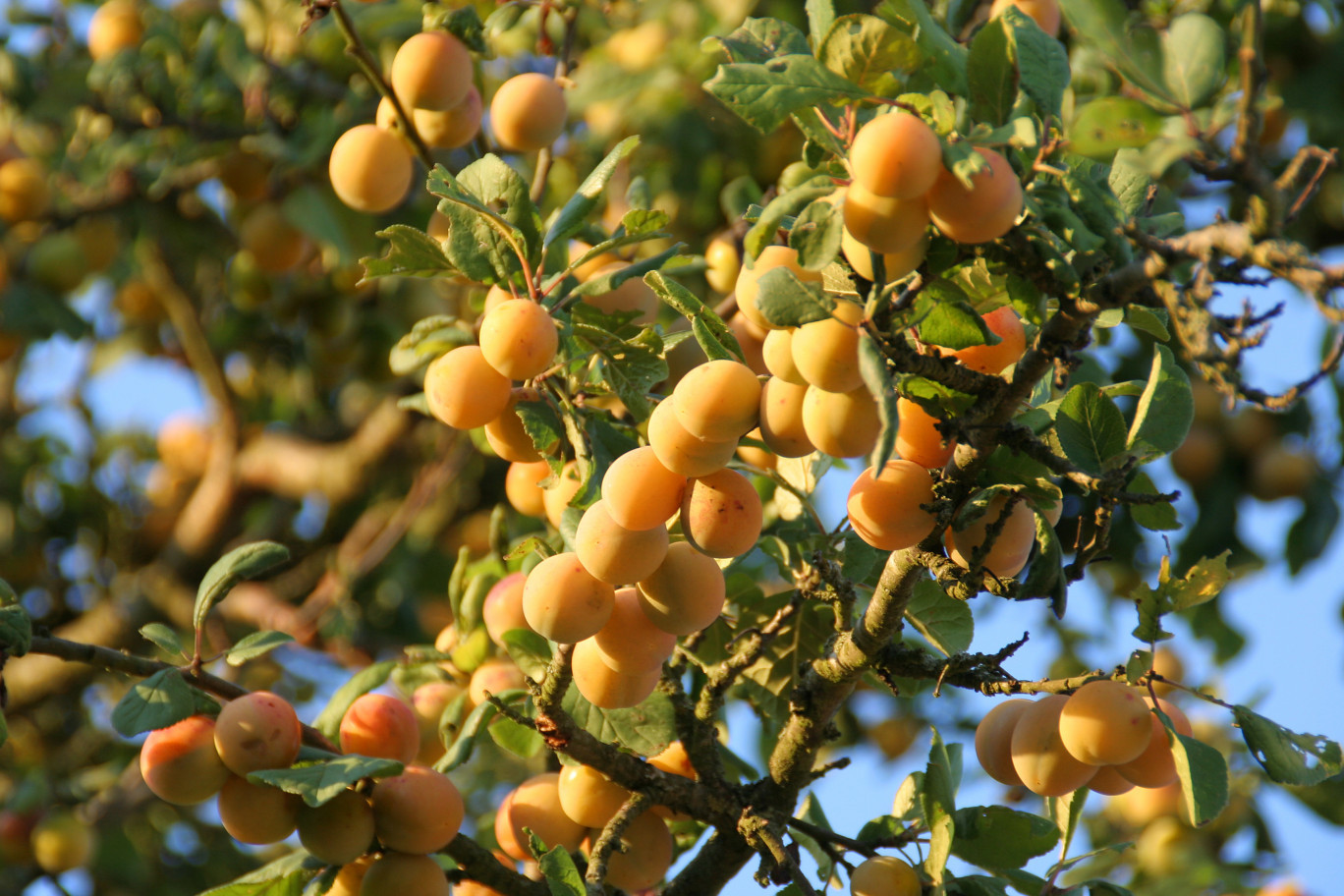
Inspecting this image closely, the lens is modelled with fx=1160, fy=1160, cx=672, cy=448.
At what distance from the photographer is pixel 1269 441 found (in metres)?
2.87

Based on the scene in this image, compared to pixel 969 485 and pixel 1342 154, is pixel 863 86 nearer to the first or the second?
pixel 969 485

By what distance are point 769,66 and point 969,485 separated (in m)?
0.36

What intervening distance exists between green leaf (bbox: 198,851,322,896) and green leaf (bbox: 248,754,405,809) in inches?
6.4

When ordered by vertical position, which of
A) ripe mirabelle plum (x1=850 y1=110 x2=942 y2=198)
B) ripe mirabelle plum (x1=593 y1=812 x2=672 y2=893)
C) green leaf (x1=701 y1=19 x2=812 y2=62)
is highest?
green leaf (x1=701 y1=19 x2=812 y2=62)

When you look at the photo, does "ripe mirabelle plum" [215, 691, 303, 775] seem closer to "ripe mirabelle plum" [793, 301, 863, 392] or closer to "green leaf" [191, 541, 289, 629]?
"green leaf" [191, 541, 289, 629]

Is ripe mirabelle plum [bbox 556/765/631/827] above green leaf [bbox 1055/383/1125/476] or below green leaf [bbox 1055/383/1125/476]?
below

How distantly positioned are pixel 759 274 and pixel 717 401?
0.49 ft

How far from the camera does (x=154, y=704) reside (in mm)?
1206

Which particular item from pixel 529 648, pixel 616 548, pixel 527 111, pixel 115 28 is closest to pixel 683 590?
pixel 616 548

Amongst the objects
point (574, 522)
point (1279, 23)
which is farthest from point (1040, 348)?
point (1279, 23)

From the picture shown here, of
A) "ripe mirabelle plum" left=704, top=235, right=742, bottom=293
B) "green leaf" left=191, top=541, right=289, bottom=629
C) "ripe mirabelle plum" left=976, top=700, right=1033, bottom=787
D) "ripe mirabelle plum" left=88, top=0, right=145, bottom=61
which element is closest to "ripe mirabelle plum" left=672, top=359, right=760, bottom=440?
"ripe mirabelle plum" left=976, top=700, right=1033, bottom=787

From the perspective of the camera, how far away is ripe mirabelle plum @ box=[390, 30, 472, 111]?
62.6 inches

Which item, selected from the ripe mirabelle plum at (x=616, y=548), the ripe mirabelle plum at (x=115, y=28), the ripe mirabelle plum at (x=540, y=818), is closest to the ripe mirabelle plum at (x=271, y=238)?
the ripe mirabelle plum at (x=115, y=28)

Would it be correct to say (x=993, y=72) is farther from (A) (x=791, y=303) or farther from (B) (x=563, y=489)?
(B) (x=563, y=489)
